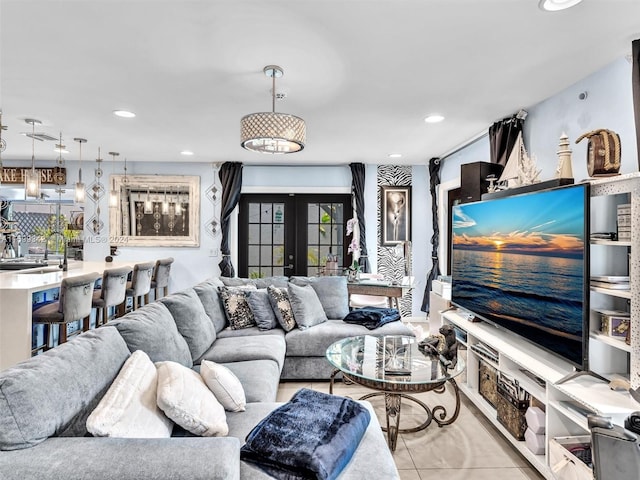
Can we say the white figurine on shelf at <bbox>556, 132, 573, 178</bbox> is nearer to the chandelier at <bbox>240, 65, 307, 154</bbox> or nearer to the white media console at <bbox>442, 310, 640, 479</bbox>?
the white media console at <bbox>442, 310, 640, 479</bbox>

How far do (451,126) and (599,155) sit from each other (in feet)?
6.26

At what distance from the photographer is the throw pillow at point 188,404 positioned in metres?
1.46

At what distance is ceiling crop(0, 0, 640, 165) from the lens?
1.82m

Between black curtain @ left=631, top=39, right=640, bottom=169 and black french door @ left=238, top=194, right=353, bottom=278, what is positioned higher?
black curtain @ left=631, top=39, right=640, bottom=169

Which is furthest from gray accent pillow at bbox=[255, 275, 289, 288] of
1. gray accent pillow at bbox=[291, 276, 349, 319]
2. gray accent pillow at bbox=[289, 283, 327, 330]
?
gray accent pillow at bbox=[289, 283, 327, 330]

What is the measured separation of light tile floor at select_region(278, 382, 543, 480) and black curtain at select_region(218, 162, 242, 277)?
3546mm

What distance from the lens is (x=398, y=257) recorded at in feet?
19.2

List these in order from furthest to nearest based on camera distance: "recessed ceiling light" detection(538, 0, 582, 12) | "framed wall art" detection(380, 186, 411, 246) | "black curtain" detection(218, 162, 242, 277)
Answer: "framed wall art" detection(380, 186, 411, 246)
"black curtain" detection(218, 162, 242, 277)
"recessed ceiling light" detection(538, 0, 582, 12)

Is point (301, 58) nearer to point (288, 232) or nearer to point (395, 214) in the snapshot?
→ point (288, 232)

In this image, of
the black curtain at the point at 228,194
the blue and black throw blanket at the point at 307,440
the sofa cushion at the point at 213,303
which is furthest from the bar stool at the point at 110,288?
the blue and black throw blanket at the point at 307,440

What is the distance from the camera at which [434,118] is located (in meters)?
3.51

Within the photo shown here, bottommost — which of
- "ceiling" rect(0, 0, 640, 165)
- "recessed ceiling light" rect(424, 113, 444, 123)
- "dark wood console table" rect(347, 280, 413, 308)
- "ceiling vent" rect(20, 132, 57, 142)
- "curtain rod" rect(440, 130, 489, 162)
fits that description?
"dark wood console table" rect(347, 280, 413, 308)

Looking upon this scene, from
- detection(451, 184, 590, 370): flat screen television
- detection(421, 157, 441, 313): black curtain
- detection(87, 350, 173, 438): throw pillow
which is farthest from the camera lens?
detection(421, 157, 441, 313): black curtain

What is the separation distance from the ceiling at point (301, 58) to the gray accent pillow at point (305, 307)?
1668mm
